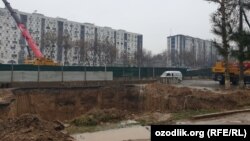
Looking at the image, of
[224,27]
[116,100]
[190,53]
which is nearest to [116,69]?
[116,100]

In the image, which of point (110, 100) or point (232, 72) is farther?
point (232, 72)

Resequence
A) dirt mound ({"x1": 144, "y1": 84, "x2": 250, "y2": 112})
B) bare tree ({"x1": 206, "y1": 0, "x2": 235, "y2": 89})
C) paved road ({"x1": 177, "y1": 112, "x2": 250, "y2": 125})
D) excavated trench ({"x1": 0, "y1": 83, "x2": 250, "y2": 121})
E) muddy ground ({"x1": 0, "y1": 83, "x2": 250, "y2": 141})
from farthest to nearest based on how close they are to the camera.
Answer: bare tree ({"x1": 206, "y1": 0, "x2": 235, "y2": 89}) < excavated trench ({"x1": 0, "y1": 83, "x2": 250, "y2": 121}) < muddy ground ({"x1": 0, "y1": 83, "x2": 250, "y2": 141}) < dirt mound ({"x1": 144, "y1": 84, "x2": 250, "y2": 112}) < paved road ({"x1": 177, "y1": 112, "x2": 250, "y2": 125})

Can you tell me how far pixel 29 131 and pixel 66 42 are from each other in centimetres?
5082

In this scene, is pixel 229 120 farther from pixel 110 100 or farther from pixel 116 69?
pixel 116 69

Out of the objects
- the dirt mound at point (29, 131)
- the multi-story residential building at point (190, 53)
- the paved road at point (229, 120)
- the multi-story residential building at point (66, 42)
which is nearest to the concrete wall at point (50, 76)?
the dirt mound at point (29, 131)

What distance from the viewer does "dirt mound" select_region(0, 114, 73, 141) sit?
8.36 m

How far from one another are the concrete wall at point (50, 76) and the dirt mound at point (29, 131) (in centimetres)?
1709

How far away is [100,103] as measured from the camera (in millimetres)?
26641

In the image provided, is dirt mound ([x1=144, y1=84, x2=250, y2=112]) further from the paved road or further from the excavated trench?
the paved road

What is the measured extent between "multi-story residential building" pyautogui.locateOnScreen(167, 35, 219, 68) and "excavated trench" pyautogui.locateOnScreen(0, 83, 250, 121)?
42705mm

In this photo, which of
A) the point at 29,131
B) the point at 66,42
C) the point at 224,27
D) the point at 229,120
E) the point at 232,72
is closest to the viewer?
the point at 29,131

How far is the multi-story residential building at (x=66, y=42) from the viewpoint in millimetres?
61350

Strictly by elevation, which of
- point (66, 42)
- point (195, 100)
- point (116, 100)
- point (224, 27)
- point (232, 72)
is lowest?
point (116, 100)

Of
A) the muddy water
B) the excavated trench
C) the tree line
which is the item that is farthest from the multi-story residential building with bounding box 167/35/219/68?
the muddy water
